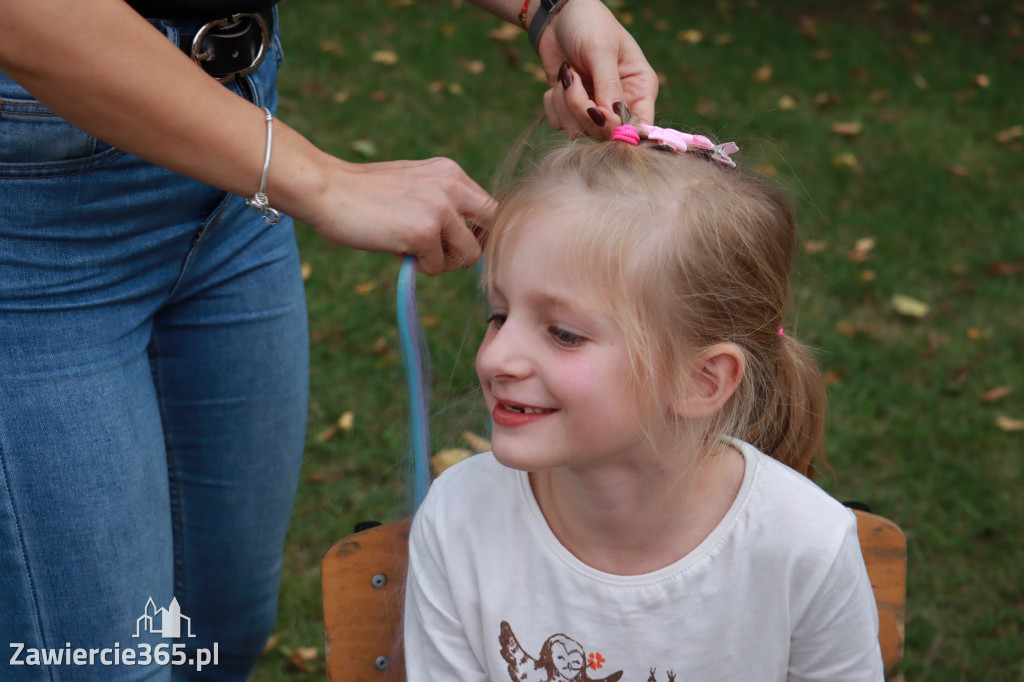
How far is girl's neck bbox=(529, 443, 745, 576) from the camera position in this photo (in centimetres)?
175

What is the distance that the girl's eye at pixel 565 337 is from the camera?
61.7 inches

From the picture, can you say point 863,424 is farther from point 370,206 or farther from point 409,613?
point 370,206

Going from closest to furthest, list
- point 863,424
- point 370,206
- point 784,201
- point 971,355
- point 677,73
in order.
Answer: point 370,206
point 784,201
point 863,424
point 971,355
point 677,73

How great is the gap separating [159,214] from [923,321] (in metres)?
3.68

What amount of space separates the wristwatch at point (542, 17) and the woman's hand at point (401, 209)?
1.52 ft

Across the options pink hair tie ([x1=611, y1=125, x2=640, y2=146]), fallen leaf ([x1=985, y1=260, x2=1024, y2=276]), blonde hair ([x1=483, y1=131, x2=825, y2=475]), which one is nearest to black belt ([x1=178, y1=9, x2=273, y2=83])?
blonde hair ([x1=483, y1=131, x2=825, y2=475])

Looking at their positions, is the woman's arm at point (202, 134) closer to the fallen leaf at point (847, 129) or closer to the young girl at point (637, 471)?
the young girl at point (637, 471)

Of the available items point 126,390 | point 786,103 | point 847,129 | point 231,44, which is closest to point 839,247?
point 847,129

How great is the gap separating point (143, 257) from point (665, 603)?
103cm

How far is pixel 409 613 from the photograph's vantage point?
1839mm

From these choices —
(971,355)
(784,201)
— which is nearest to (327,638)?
(784,201)

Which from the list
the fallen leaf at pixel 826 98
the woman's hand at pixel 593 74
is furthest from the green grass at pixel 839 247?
the woman's hand at pixel 593 74
